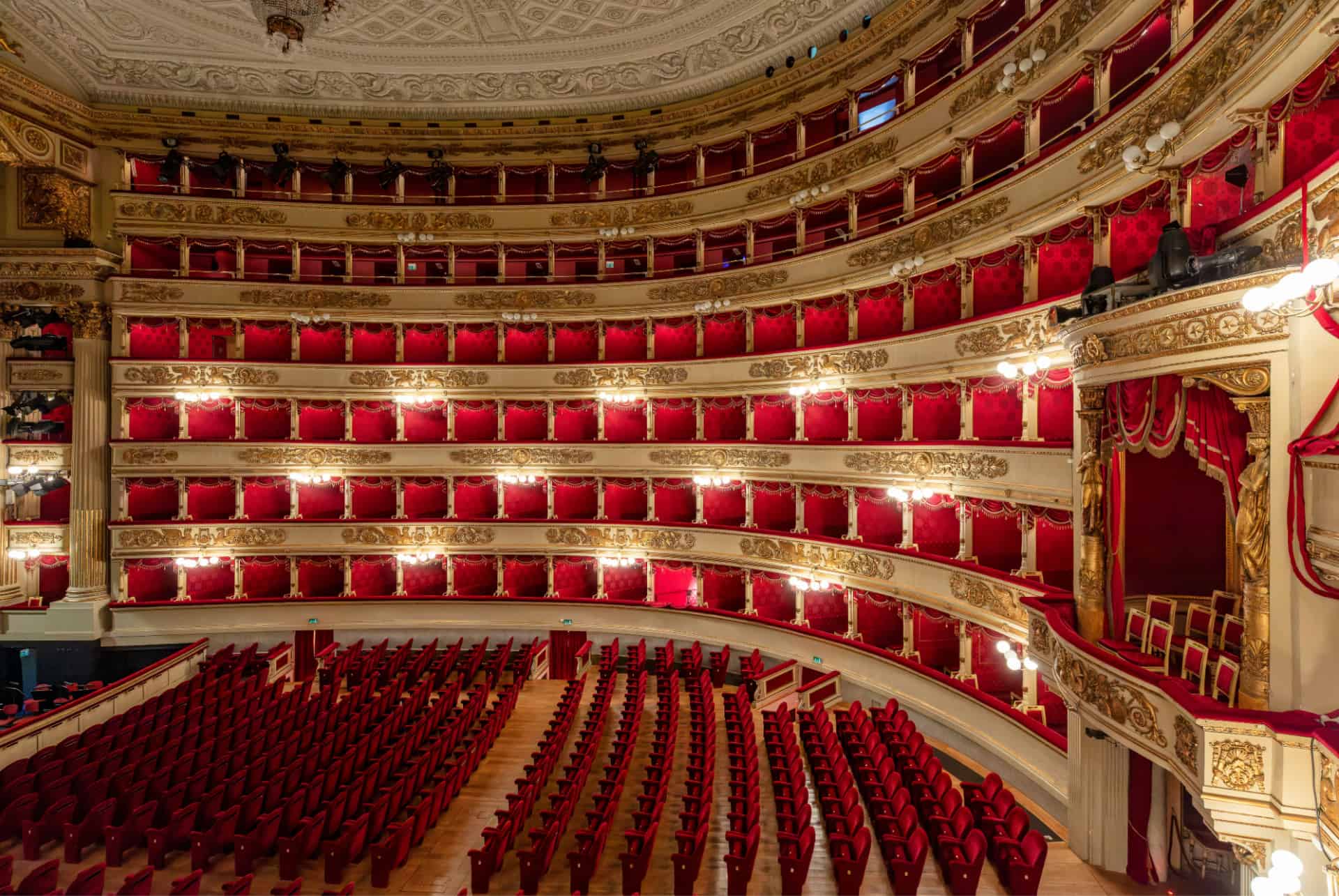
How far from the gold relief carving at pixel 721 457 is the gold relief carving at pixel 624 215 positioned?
558 centimetres

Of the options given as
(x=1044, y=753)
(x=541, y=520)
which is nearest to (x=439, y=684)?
(x=541, y=520)

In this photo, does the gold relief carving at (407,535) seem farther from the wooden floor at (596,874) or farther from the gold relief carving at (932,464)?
the gold relief carving at (932,464)

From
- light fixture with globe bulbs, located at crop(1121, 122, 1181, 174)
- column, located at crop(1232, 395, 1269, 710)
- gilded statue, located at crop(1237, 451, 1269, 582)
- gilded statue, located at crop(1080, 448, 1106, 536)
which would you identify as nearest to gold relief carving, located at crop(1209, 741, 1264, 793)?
column, located at crop(1232, 395, 1269, 710)

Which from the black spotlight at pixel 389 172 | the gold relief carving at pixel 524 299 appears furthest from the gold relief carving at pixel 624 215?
the black spotlight at pixel 389 172

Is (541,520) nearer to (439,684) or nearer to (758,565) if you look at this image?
(439,684)

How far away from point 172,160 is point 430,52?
7.02 metres

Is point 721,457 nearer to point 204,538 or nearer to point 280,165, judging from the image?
point 204,538

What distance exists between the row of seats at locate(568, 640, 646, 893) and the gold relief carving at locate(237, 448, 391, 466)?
354 inches

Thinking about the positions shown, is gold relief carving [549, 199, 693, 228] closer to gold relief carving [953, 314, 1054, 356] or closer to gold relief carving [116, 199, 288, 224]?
gold relief carving [116, 199, 288, 224]

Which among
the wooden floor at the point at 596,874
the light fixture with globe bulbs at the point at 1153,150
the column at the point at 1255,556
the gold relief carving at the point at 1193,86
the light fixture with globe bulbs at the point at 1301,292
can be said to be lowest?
the wooden floor at the point at 596,874

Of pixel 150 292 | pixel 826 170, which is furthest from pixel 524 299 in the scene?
pixel 150 292

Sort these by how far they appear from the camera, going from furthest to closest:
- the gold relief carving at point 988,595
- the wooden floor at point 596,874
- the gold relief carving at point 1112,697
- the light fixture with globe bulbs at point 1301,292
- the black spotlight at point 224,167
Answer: the black spotlight at point 224,167, the gold relief carving at point 988,595, the wooden floor at point 596,874, the gold relief carving at point 1112,697, the light fixture with globe bulbs at point 1301,292

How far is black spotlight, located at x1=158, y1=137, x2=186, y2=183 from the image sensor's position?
17016 mm

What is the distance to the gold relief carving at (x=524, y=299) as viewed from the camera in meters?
17.3
